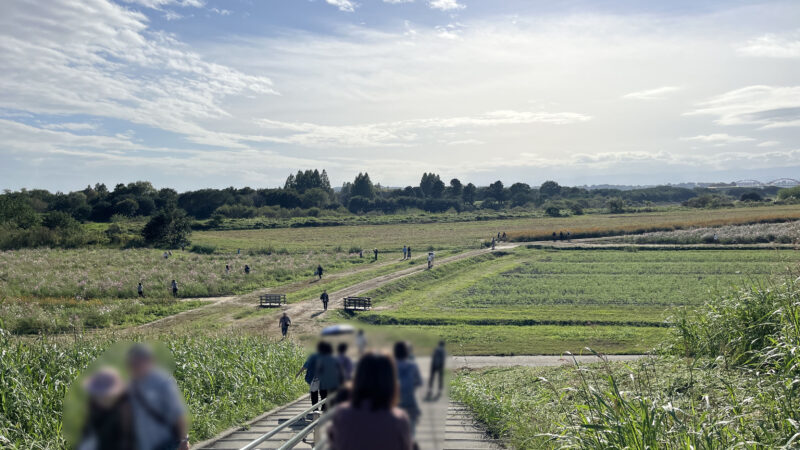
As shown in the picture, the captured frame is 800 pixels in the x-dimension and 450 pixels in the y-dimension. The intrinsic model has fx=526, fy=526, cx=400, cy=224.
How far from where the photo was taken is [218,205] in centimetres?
12775

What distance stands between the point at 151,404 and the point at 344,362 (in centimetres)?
73

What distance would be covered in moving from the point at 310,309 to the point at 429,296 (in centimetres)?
1037

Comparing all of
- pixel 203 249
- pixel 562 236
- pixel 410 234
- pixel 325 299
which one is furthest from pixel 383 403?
pixel 410 234

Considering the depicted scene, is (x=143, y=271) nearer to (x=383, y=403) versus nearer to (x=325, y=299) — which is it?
(x=325, y=299)

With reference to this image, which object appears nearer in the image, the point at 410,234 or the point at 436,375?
the point at 436,375

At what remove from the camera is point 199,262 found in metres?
57.0

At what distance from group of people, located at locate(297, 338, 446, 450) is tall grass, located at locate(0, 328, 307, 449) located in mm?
7081

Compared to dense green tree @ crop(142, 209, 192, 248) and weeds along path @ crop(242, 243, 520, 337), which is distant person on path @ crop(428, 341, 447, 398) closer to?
weeds along path @ crop(242, 243, 520, 337)

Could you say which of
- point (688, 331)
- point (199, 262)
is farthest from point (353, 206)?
point (688, 331)

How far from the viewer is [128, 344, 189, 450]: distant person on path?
96cm

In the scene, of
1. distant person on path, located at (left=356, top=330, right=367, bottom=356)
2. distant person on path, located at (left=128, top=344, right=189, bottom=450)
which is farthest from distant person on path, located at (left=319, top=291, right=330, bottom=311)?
distant person on path, located at (left=128, top=344, right=189, bottom=450)

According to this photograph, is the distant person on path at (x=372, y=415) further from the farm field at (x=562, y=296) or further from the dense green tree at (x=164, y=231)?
the dense green tree at (x=164, y=231)

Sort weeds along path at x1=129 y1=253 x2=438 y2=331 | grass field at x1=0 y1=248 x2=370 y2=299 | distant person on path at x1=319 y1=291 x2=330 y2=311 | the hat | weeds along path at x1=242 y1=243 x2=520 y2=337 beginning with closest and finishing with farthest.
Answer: the hat
weeds along path at x1=242 y1=243 x2=520 y2=337
weeds along path at x1=129 y1=253 x2=438 y2=331
distant person on path at x1=319 y1=291 x2=330 y2=311
grass field at x1=0 y1=248 x2=370 y2=299

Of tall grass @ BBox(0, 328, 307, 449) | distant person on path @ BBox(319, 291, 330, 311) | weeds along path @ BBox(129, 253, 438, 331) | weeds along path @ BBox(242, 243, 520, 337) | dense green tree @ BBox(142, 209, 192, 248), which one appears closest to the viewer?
tall grass @ BBox(0, 328, 307, 449)
